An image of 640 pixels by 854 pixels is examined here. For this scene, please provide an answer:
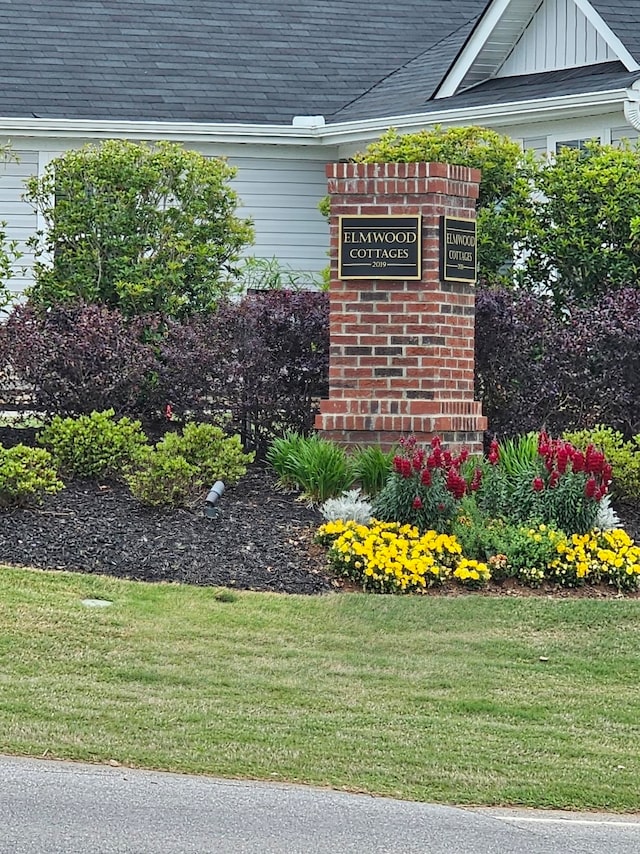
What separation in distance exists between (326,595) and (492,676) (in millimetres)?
1522

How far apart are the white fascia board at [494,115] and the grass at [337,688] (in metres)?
8.73

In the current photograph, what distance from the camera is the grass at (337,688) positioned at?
6.61 metres

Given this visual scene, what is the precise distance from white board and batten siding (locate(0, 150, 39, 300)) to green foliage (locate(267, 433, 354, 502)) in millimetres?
9476

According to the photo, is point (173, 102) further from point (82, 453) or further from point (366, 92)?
point (82, 453)

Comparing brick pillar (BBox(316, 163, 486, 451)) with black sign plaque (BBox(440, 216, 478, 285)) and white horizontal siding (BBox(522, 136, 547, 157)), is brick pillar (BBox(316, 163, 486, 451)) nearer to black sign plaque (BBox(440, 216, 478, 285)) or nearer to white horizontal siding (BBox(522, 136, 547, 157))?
black sign plaque (BBox(440, 216, 478, 285))

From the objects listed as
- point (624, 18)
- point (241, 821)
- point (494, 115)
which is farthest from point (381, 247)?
point (624, 18)

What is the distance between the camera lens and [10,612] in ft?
27.1

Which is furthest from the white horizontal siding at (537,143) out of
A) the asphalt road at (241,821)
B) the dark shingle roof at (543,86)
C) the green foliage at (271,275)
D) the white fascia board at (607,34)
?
the asphalt road at (241,821)

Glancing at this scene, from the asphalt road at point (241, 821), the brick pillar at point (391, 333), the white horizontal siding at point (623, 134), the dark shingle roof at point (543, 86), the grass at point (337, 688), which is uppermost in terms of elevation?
the dark shingle roof at point (543, 86)

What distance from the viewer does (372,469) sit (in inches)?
420

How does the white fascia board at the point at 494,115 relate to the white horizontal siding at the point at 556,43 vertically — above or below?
below

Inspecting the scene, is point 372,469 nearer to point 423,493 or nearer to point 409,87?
point 423,493

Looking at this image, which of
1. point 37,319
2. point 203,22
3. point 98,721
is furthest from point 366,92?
point 98,721

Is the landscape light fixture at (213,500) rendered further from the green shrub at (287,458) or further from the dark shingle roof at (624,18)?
the dark shingle roof at (624,18)
